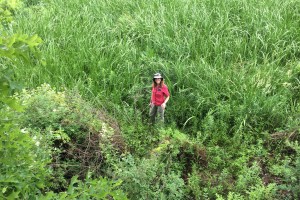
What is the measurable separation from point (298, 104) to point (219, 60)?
4.11 ft

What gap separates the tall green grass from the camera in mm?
4809

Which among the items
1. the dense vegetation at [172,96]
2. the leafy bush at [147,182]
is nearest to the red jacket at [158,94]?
the dense vegetation at [172,96]

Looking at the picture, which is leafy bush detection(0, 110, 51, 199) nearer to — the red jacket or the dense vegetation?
the dense vegetation

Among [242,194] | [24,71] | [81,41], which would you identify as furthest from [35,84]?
[242,194]

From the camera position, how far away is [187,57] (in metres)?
5.39

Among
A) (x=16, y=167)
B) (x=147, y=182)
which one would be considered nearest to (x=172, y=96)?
(x=147, y=182)

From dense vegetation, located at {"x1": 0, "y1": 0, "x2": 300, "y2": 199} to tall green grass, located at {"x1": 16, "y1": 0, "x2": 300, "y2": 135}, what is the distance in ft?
0.06

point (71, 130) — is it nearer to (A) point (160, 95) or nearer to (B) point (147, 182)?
(B) point (147, 182)

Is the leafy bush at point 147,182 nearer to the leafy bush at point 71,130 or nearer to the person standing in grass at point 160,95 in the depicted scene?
the leafy bush at point 71,130

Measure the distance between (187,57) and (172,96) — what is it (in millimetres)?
678

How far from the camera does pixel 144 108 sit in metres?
5.05

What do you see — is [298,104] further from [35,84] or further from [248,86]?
[35,84]

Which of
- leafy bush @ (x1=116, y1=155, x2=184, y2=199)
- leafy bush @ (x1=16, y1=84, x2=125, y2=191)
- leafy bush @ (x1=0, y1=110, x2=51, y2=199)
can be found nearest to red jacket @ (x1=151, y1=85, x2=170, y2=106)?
leafy bush @ (x1=16, y1=84, x2=125, y2=191)

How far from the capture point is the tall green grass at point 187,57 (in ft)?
15.8
